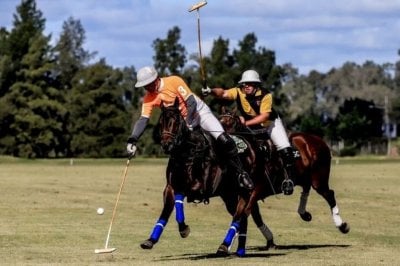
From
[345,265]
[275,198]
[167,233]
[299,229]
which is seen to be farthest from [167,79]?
[275,198]

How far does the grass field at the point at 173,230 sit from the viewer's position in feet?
49.0

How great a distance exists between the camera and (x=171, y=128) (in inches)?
544

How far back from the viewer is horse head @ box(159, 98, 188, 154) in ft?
45.1

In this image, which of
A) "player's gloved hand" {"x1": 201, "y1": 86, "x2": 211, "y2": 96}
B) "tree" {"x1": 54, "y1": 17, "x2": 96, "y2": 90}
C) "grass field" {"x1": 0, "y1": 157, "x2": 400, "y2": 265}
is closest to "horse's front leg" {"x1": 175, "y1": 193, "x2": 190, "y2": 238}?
"grass field" {"x1": 0, "y1": 157, "x2": 400, "y2": 265}

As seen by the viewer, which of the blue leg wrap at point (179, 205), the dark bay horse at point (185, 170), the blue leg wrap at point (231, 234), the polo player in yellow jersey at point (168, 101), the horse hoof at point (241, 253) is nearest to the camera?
the dark bay horse at point (185, 170)

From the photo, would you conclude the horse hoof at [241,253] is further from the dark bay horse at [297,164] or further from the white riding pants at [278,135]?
the white riding pants at [278,135]

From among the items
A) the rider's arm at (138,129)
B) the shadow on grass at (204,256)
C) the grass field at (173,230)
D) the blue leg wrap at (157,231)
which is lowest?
the grass field at (173,230)

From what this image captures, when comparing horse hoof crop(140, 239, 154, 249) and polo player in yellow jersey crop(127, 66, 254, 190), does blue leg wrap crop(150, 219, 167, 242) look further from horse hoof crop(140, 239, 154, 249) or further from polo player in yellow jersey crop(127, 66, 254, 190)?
polo player in yellow jersey crop(127, 66, 254, 190)

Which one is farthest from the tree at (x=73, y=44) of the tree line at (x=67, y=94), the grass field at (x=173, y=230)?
the grass field at (x=173, y=230)

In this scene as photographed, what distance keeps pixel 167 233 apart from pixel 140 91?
4062 inches

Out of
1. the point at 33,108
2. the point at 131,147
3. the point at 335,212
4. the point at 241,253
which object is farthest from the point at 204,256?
the point at 33,108

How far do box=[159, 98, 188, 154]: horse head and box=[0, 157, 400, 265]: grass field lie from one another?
5.50 ft

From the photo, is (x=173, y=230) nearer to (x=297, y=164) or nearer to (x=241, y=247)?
(x=297, y=164)

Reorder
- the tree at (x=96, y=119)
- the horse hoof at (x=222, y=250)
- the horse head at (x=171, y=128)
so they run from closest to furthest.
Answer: the horse head at (x=171, y=128), the horse hoof at (x=222, y=250), the tree at (x=96, y=119)
